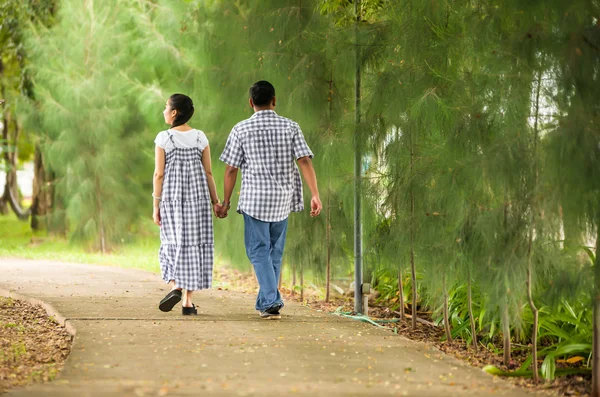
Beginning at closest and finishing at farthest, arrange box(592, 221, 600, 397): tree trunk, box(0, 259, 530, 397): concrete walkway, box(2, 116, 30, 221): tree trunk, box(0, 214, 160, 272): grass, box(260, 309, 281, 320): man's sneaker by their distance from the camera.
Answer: box(0, 259, 530, 397): concrete walkway, box(592, 221, 600, 397): tree trunk, box(260, 309, 281, 320): man's sneaker, box(0, 214, 160, 272): grass, box(2, 116, 30, 221): tree trunk

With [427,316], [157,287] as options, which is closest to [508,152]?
[427,316]

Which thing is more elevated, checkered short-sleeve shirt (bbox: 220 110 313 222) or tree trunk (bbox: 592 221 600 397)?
checkered short-sleeve shirt (bbox: 220 110 313 222)

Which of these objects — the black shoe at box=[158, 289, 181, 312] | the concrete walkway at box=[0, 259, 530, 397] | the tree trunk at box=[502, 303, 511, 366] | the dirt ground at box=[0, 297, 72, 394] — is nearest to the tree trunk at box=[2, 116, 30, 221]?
the dirt ground at box=[0, 297, 72, 394]

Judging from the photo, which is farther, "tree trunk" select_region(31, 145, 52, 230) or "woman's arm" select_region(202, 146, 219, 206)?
"tree trunk" select_region(31, 145, 52, 230)

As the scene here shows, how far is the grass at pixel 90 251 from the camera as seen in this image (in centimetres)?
1237

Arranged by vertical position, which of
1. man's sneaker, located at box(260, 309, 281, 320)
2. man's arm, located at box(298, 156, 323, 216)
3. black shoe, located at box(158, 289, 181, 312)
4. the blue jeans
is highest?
man's arm, located at box(298, 156, 323, 216)

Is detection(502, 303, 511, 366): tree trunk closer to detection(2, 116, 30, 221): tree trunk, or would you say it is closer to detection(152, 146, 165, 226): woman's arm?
detection(152, 146, 165, 226): woman's arm

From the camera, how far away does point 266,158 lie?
5.94 meters

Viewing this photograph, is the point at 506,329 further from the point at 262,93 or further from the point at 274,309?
the point at 262,93

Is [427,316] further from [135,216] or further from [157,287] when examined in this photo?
[135,216]

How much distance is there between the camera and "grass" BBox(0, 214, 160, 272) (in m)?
12.4

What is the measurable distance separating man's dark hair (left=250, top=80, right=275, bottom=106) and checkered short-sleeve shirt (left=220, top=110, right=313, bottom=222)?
8 centimetres

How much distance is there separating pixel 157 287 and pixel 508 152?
4.66 metres

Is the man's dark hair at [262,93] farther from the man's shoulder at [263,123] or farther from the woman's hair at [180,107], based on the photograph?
the woman's hair at [180,107]
